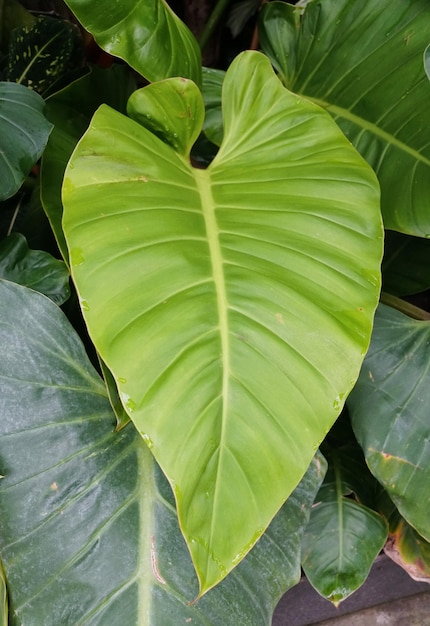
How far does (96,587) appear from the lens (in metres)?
0.61

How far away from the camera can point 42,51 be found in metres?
0.94

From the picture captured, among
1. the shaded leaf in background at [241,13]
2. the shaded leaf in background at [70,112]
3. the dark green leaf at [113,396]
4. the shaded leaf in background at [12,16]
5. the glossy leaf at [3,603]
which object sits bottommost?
the glossy leaf at [3,603]

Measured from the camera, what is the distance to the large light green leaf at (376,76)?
79 cm

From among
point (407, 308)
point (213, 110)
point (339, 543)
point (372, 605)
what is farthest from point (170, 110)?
point (372, 605)

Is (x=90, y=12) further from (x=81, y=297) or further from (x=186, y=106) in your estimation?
(x=81, y=297)

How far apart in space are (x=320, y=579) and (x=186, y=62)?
0.81m

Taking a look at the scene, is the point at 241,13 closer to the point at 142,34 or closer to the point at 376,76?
the point at 376,76

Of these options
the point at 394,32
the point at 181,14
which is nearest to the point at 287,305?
the point at 394,32

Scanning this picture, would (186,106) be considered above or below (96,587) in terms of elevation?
above

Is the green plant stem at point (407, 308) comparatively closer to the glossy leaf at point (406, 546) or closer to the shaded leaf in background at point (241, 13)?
the glossy leaf at point (406, 546)

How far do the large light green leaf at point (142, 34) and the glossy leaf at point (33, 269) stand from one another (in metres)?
0.27

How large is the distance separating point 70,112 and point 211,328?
0.57 metres

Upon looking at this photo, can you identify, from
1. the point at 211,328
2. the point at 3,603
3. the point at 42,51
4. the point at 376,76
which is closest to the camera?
the point at 211,328

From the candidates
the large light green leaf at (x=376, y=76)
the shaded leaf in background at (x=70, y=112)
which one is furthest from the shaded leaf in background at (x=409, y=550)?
the shaded leaf in background at (x=70, y=112)
